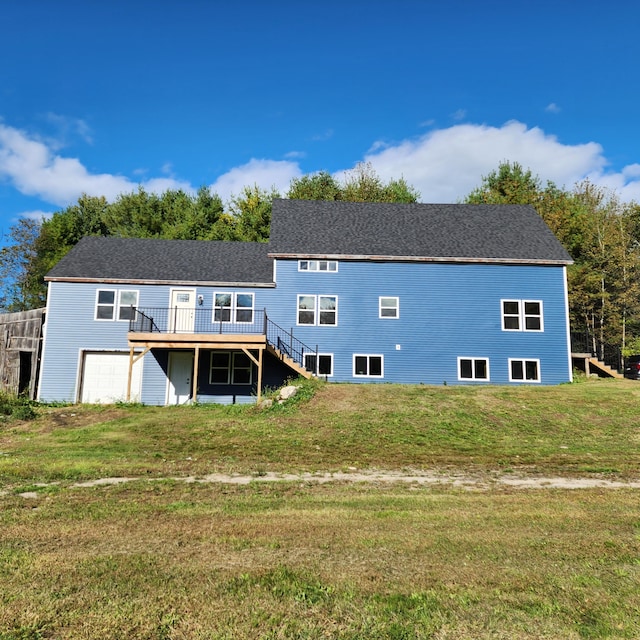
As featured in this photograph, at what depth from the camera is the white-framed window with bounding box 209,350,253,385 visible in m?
21.2

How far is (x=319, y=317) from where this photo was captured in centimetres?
2167

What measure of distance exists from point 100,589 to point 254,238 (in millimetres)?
33464

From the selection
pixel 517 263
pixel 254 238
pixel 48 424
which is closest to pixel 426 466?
pixel 48 424

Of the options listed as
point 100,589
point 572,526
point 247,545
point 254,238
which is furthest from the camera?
point 254,238

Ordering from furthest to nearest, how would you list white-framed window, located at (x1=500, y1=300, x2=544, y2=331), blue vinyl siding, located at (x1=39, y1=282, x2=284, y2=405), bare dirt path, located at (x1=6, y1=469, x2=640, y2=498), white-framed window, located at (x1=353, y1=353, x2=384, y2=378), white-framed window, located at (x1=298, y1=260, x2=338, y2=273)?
white-framed window, located at (x1=298, y1=260, x2=338, y2=273) < white-framed window, located at (x1=500, y1=300, x2=544, y2=331) < white-framed window, located at (x1=353, y1=353, x2=384, y2=378) < blue vinyl siding, located at (x1=39, y1=282, x2=284, y2=405) < bare dirt path, located at (x1=6, y1=469, x2=640, y2=498)

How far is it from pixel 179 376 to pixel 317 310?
6.80 meters

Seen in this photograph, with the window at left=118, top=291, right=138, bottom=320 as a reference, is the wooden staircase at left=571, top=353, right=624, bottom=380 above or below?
below

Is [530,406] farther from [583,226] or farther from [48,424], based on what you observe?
[583,226]

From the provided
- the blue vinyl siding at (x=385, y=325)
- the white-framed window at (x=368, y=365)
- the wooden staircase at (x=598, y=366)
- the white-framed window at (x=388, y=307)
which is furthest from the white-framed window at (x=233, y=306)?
the wooden staircase at (x=598, y=366)

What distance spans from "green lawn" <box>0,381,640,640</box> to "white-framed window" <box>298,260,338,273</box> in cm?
1145

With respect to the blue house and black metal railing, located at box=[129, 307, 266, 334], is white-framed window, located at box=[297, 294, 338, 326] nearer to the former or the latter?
the blue house

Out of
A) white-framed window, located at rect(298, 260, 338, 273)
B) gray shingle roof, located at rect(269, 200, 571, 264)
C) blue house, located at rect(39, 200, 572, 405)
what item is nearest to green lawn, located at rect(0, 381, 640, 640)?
blue house, located at rect(39, 200, 572, 405)

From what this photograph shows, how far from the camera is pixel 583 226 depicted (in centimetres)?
3394

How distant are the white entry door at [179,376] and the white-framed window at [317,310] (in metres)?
5.30
